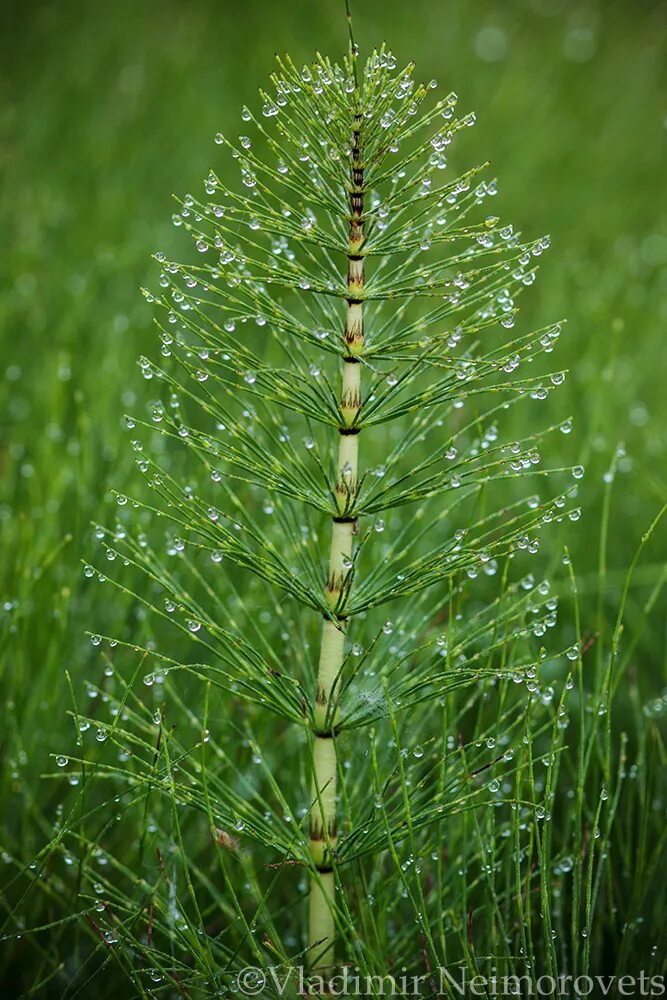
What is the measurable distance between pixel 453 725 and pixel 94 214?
2.71m

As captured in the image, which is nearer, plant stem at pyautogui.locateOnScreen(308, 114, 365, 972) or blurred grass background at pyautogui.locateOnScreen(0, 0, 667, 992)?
plant stem at pyautogui.locateOnScreen(308, 114, 365, 972)

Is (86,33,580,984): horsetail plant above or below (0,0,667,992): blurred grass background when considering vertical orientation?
below

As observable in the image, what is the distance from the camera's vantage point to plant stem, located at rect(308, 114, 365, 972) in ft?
4.04

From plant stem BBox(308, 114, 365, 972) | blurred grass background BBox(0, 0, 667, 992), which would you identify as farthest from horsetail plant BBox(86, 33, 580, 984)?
blurred grass background BBox(0, 0, 667, 992)

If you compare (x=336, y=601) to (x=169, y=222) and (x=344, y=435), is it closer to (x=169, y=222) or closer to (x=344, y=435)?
(x=344, y=435)

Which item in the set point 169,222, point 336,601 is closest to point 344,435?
point 336,601

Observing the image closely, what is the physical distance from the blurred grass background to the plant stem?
1.77ft

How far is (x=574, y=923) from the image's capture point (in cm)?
124

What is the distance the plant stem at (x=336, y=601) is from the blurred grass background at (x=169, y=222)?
21.2 inches

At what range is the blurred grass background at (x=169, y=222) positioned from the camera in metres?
2.07

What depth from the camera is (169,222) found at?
3713 millimetres

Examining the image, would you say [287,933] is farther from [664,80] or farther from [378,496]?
[664,80]

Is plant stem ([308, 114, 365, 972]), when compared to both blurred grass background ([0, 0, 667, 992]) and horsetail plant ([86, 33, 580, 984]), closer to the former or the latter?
horsetail plant ([86, 33, 580, 984])

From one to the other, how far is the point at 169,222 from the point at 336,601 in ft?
8.99
